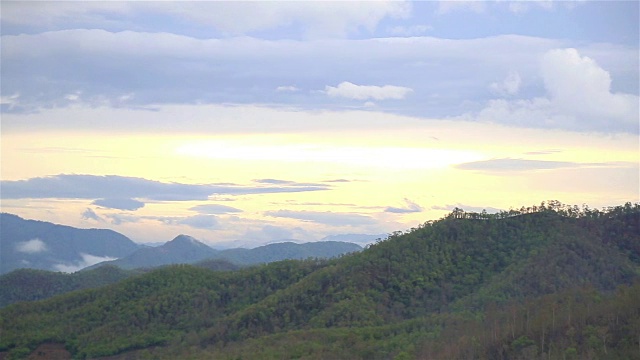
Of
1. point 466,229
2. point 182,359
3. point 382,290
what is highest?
point 466,229

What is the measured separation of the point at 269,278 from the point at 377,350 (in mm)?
39226

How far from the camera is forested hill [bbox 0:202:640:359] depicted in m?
76.6

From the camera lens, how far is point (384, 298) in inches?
3718

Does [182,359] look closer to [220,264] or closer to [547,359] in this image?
[547,359]

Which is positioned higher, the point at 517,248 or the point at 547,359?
the point at 517,248

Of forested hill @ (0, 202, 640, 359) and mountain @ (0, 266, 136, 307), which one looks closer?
forested hill @ (0, 202, 640, 359)

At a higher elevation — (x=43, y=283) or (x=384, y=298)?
(x=384, y=298)

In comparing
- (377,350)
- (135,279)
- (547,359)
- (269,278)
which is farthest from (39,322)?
(547,359)

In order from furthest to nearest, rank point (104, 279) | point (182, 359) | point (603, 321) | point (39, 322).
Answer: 1. point (104, 279)
2. point (39, 322)
3. point (182, 359)
4. point (603, 321)

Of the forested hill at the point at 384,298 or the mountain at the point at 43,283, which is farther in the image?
the mountain at the point at 43,283

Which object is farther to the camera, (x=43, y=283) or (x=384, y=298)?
Answer: (x=43, y=283)

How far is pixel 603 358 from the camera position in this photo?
5719 cm

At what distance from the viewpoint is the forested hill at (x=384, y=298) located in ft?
251

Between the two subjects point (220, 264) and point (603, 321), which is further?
point (220, 264)
